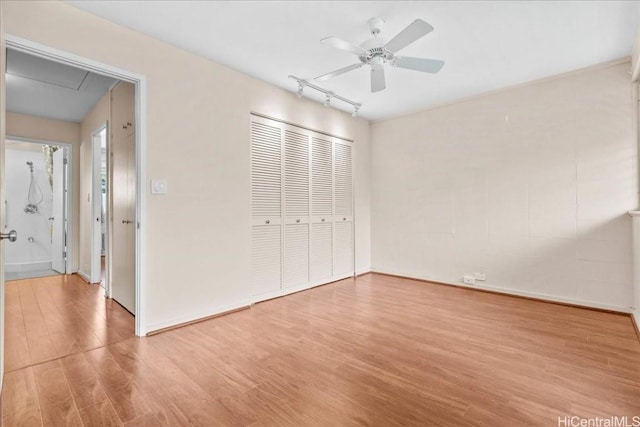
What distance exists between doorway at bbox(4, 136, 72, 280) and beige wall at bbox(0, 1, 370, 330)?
3.61 m

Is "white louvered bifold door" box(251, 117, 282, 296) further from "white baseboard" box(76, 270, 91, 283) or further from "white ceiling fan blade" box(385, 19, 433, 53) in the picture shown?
"white baseboard" box(76, 270, 91, 283)

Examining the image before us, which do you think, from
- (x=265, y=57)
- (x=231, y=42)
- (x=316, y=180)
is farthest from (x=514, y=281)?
(x=231, y=42)

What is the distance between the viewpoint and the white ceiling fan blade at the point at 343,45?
217cm

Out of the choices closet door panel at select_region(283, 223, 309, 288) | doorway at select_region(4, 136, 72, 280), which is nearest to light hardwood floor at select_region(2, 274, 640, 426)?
closet door panel at select_region(283, 223, 309, 288)

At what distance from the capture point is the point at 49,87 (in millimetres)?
3736

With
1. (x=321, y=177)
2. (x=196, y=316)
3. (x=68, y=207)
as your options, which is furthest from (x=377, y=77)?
(x=68, y=207)

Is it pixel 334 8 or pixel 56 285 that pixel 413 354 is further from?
pixel 56 285

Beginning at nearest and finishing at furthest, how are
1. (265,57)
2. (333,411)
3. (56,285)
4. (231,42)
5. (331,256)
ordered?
1. (333,411)
2. (231,42)
3. (265,57)
4. (56,285)
5. (331,256)

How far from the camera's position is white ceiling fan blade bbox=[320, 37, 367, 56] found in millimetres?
2166

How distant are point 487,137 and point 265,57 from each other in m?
2.97

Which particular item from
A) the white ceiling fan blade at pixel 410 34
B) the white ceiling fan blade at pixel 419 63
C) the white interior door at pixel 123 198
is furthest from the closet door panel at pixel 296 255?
the white ceiling fan blade at pixel 410 34

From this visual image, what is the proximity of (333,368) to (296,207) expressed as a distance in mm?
2338

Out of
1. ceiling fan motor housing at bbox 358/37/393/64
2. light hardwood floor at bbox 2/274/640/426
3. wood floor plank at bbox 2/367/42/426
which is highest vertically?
ceiling fan motor housing at bbox 358/37/393/64

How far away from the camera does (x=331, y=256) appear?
4.55 metres
